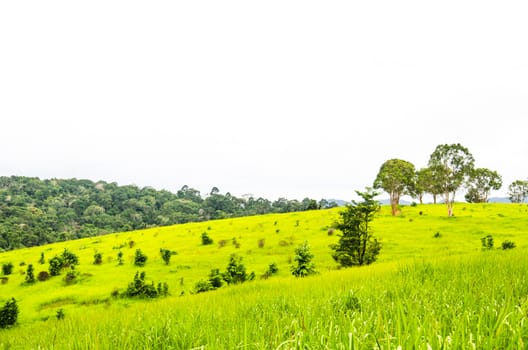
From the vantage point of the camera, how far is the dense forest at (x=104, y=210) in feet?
293

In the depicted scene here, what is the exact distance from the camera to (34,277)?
33.9 metres

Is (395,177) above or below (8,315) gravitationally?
above

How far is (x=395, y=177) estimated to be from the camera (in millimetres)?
55031

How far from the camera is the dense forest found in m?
89.2

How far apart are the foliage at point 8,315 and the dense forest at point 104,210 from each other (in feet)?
218

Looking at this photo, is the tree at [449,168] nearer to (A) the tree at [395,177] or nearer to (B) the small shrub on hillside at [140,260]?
(A) the tree at [395,177]

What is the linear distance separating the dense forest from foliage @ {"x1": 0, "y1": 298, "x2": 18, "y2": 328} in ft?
218

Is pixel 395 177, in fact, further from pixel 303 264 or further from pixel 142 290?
pixel 142 290

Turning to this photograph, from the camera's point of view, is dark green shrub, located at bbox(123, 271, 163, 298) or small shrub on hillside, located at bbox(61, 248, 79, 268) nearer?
dark green shrub, located at bbox(123, 271, 163, 298)

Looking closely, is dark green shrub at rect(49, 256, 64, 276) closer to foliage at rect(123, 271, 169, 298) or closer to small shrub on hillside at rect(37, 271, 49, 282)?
small shrub on hillside at rect(37, 271, 49, 282)

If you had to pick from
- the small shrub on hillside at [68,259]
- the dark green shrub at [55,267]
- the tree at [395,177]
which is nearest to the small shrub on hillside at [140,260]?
the small shrub on hillside at [68,259]

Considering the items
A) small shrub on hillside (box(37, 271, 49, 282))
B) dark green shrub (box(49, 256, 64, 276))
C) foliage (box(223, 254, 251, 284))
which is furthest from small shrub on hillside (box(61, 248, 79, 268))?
foliage (box(223, 254, 251, 284))

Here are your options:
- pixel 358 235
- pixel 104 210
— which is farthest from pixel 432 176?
pixel 104 210

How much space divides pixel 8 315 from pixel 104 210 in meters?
130
